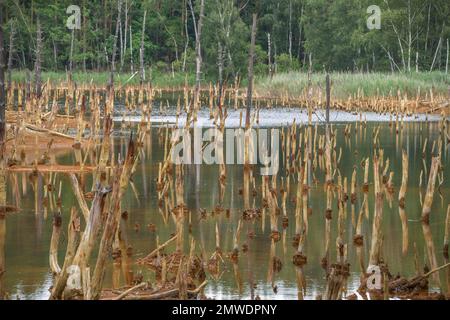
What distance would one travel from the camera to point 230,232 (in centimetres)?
1280

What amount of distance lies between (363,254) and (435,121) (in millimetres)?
21421

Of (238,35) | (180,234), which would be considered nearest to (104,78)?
(238,35)

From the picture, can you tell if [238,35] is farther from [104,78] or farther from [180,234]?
[180,234]

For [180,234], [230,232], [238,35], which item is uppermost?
[238,35]

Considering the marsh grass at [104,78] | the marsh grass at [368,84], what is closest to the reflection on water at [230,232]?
the marsh grass at [368,84]

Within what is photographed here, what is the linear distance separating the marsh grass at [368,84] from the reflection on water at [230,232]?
1982 centimetres

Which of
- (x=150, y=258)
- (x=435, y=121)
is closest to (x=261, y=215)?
(x=150, y=258)

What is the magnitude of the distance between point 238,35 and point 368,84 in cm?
1646

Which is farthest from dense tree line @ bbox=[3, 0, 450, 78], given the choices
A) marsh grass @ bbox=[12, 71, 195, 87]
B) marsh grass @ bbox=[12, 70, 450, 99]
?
marsh grass @ bbox=[12, 70, 450, 99]

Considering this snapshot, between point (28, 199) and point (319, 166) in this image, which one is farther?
point (319, 166)

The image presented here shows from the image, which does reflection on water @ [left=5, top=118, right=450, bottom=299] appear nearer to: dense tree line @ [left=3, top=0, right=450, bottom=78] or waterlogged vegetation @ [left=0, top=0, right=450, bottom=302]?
waterlogged vegetation @ [left=0, top=0, right=450, bottom=302]
